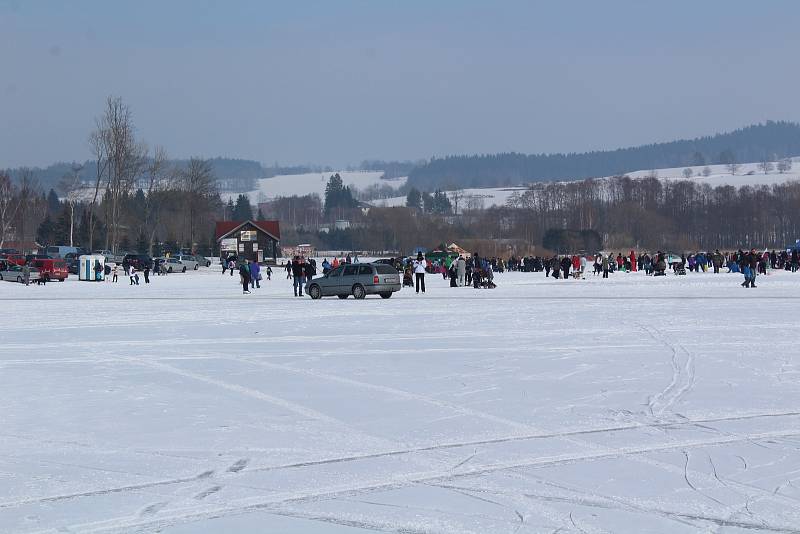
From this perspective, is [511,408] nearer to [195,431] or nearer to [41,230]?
[195,431]

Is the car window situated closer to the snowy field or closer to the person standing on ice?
the person standing on ice

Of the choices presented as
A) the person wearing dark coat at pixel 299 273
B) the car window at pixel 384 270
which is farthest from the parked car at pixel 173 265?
the car window at pixel 384 270

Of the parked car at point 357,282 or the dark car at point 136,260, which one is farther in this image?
the dark car at point 136,260

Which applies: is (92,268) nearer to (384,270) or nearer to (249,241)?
(384,270)

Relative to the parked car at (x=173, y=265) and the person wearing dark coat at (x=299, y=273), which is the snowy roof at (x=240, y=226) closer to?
the parked car at (x=173, y=265)

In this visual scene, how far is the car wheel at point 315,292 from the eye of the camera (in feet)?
119

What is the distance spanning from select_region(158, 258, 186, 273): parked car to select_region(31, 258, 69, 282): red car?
16621mm

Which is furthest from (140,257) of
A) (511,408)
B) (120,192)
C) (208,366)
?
(511,408)

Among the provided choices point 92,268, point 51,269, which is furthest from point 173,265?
point 51,269

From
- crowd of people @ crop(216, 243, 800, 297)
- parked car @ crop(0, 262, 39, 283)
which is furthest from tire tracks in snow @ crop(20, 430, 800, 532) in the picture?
parked car @ crop(0, 262, 39, 283)

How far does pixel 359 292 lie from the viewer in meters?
36.2

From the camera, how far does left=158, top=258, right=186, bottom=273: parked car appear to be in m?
77.7

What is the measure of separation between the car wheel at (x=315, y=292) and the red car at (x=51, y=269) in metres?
25.7

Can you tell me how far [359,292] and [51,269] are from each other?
29481mm
